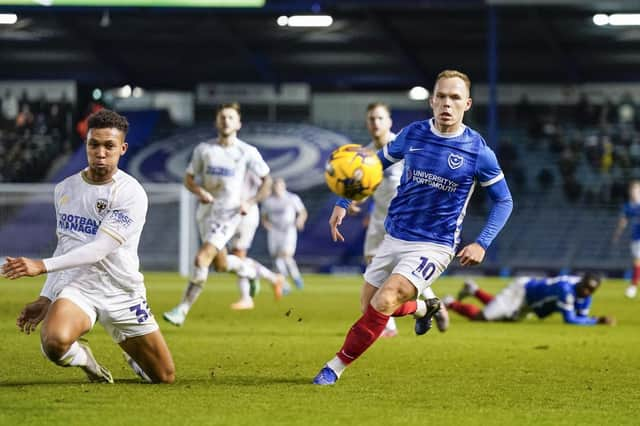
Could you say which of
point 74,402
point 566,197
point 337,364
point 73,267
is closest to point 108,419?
point 74,402

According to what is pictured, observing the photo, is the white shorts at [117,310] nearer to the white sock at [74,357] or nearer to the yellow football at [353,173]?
the white sock at [74,357]

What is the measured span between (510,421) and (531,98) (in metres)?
35.2

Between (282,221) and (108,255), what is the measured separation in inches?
733

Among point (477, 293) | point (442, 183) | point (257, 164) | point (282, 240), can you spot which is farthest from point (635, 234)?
point (442, 183)

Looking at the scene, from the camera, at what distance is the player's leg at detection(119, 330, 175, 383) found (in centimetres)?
798

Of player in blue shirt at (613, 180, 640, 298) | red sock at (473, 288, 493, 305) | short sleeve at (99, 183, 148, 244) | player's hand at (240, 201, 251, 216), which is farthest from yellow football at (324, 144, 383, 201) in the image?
player in blue shirt at (613, 180, 640, 298)

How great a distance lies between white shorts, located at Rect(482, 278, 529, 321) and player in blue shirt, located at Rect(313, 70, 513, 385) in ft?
24.9

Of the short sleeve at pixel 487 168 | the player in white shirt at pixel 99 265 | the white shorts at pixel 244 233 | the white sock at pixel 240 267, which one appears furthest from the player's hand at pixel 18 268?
the white shorts at pixel 244 233

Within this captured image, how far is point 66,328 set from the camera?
7465 mm

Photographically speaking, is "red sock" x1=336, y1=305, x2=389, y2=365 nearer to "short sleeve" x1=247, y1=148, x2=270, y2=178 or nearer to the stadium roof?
"short sleeve" x1=247, y1=148, x2=270, y2=178

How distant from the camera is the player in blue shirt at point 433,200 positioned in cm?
820

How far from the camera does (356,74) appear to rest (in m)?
41.4

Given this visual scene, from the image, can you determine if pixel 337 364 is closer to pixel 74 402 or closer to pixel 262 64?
pixel 74 402

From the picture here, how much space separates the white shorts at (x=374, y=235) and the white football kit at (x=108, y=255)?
16.0ft
